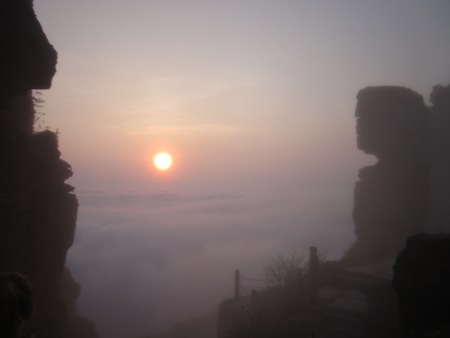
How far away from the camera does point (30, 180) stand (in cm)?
1195

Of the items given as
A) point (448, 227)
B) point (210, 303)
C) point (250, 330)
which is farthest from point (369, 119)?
point (210, 303)

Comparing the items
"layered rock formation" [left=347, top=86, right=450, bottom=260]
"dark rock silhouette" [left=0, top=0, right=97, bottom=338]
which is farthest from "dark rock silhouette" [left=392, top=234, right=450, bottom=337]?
"layered rock formation" [left=347, top=86, right=450, bottom=260]

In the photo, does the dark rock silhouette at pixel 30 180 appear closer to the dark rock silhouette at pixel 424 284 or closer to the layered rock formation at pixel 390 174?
the dark rock silhouette at pixel 424 284

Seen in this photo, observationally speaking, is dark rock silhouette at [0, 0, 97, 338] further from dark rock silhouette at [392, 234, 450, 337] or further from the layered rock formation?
the layered rock formation

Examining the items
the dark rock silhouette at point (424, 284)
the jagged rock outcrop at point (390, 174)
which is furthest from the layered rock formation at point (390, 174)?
the dark rock silhouette at point (424, 284)

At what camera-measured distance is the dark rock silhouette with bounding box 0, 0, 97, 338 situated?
846 centimetres

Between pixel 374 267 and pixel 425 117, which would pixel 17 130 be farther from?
pixel 425 117

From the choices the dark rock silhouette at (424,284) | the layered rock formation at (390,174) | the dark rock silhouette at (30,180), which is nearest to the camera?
the dark rock silhouette at (30,180)

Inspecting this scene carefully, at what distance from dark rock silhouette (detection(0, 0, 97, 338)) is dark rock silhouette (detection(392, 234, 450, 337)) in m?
12.0

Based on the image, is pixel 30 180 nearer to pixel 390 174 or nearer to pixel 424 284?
pixel 424 284

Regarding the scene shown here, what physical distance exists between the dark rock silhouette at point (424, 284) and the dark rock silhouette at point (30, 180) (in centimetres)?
1198

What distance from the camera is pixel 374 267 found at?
79.1ft

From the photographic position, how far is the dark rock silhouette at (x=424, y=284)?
926 cm

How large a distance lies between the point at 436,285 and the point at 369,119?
27.7m
